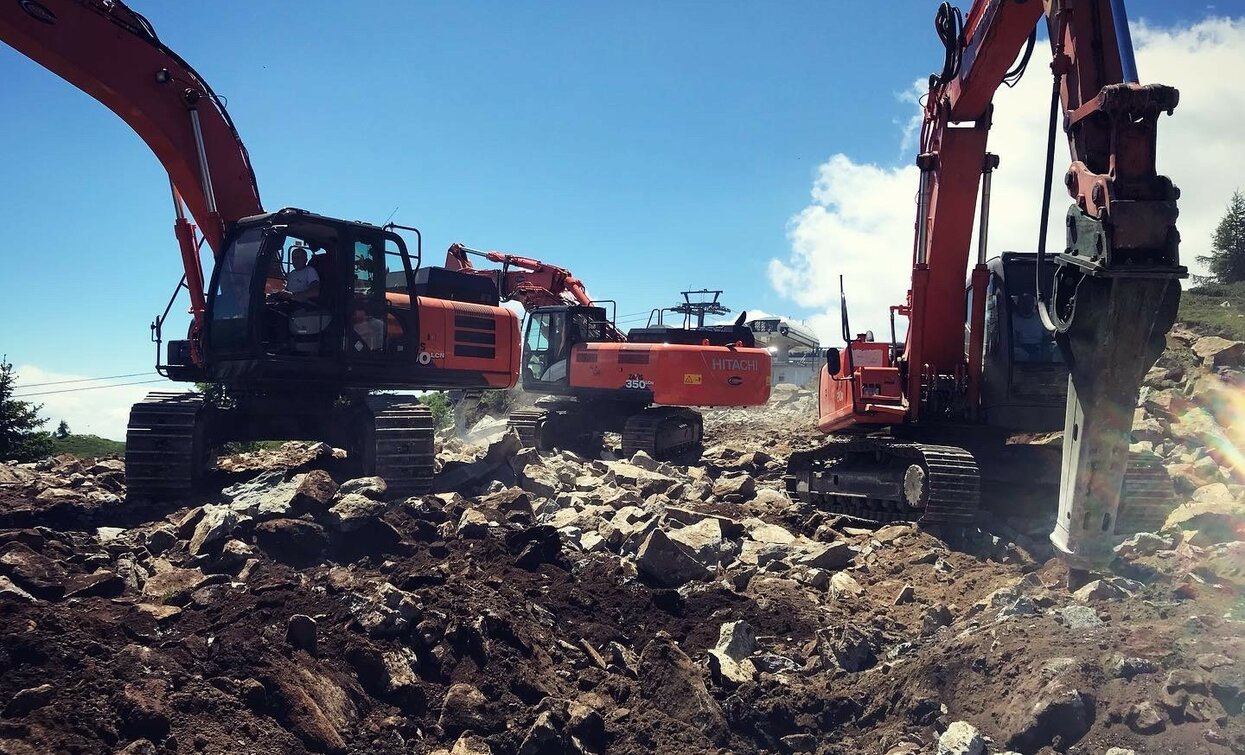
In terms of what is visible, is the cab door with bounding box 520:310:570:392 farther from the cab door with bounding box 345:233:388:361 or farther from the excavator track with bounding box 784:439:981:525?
the cab door with bounding box 345:233:388:361

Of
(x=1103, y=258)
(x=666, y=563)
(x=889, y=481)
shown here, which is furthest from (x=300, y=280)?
(x=1103, y=258)

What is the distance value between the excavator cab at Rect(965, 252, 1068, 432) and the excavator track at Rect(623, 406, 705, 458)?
6.97m

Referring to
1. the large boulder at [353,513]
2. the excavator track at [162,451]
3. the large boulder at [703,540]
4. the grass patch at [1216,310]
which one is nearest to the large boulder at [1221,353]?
the grass patch at [1216,310]

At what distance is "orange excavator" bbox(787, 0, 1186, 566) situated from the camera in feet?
15.5

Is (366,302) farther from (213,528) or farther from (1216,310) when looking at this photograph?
(1216,310)

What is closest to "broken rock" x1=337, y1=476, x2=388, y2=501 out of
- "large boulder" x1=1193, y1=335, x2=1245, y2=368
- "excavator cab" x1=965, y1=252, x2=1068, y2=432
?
"excavator cab" x1=965, y1=252, x2=1068, y2=432

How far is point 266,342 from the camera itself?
8.45 meters

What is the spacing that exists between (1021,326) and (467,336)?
20.4ft

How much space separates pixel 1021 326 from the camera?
8.64 m

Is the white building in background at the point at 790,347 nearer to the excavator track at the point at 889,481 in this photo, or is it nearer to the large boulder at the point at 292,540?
the excavator track at the point at 889,481

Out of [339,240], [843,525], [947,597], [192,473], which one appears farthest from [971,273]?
[192,473]

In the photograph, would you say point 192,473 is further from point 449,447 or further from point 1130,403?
point 1130,403

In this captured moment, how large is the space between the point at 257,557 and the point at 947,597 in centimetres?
532

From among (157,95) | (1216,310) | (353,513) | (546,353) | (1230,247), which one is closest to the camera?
(353,513)
